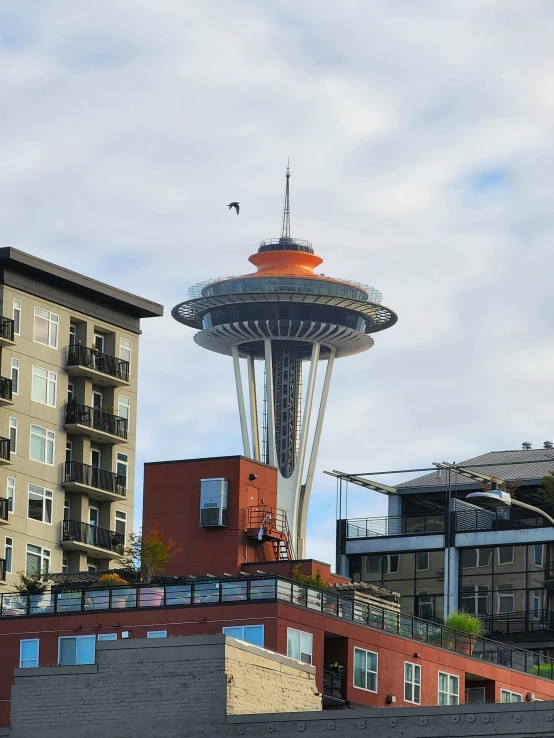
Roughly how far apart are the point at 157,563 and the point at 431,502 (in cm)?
4182

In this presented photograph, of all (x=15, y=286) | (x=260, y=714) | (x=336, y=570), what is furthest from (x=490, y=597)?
(x=260, y=714)

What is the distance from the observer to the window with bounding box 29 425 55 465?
106062mm

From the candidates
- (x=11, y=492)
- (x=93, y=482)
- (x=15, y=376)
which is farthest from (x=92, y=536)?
(x=15, y=376)

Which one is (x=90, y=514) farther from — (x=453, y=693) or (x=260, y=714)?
(x=260, y=714)

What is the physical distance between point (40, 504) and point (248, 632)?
40.1 m

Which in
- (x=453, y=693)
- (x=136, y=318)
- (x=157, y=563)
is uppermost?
(x=136, y=318)

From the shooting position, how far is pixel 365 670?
70.1 meters

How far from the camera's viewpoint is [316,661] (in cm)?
6812

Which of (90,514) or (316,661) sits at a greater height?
(90,514)

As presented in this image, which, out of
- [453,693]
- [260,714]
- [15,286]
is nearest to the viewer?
[260,714]

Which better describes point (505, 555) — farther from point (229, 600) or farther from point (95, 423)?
point (229, 600)

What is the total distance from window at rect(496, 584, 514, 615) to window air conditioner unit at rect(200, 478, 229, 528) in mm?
29573

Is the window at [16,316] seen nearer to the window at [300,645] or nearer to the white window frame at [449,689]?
the white window frame at [449,689]

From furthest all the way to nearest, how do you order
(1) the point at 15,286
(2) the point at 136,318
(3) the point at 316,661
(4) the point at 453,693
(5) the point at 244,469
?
(2) the point at 136,318 < (1) the point at 15,286 < (5) the point at 244,469 < (4) the point at 453,693 < (3) the point at 316,661
